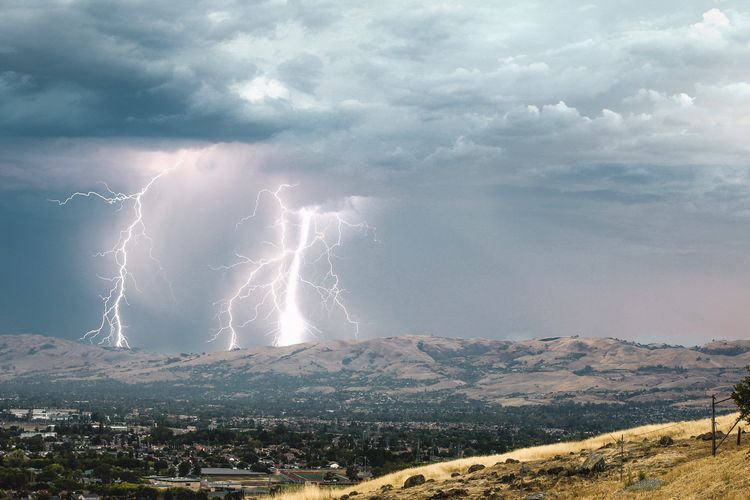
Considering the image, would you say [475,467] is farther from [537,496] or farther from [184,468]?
[184,468]

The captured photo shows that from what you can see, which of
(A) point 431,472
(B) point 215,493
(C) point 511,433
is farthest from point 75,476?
(C) point 511,433

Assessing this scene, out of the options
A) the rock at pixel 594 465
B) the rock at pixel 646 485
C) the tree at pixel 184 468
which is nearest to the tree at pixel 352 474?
the tree at pixel 184 468

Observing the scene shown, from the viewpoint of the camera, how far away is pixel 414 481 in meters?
39.9

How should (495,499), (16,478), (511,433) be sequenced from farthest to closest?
(511,433), (16,478), (495,499)

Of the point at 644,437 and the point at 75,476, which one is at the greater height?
the point at 644,437

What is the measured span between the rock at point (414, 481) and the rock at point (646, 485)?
42.0 ft

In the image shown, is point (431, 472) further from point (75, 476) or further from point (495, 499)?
point (75, 476)

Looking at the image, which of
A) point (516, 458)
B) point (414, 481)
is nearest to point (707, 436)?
point (516, 458)

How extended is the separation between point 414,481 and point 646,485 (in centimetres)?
1384

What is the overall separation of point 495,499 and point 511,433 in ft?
503

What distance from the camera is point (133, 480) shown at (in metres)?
101

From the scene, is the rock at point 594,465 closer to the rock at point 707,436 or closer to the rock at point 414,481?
the rock at point 707,436

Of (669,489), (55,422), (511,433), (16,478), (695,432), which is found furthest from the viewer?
(55,422)

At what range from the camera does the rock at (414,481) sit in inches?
1558
